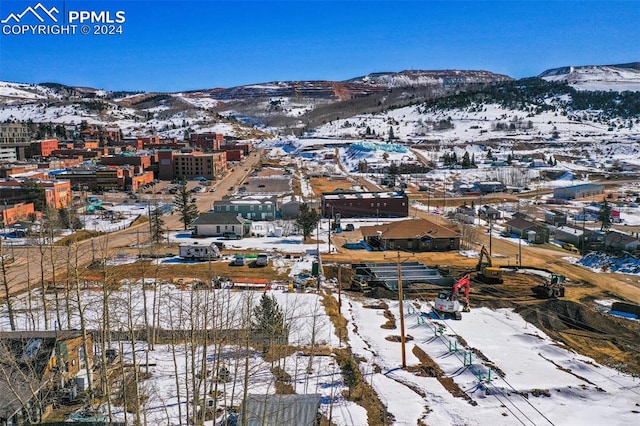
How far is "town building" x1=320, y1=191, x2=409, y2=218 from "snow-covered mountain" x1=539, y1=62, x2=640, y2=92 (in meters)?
126

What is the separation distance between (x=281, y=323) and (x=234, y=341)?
1.20 m

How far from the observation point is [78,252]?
22.5 m

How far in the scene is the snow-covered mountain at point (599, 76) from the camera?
5418 inches

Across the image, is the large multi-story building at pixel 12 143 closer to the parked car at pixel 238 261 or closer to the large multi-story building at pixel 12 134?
the large multi-story building at pixel 12 134

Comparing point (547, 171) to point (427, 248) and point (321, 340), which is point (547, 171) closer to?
point (427, 248)

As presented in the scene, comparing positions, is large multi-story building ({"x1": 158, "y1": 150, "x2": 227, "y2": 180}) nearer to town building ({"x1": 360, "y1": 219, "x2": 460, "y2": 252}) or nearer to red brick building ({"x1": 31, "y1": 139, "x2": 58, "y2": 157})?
red brick building ({"x1": 31, "y1": 139, "x2": 58, "y2": 157})

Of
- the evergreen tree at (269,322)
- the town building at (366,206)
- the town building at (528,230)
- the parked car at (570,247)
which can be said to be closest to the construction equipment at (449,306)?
the evergreen tree at (269,322)

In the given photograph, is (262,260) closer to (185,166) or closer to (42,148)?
(185,166)

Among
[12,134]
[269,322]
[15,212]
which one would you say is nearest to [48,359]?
[269,322]

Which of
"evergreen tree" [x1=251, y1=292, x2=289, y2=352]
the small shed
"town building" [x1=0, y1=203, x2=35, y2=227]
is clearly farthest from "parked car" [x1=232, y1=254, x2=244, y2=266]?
"town building" [x1=0, y1=203, x2=35, y2=227]

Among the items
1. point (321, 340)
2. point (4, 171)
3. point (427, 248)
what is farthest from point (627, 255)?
point (4, 171)

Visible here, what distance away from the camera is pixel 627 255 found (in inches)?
835

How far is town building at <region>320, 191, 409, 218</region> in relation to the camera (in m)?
31.6

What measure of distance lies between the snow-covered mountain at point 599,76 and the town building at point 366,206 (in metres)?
126
